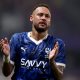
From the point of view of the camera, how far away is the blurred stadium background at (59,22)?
7.90 meters

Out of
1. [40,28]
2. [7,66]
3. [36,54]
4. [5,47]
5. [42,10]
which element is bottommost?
[7,66]

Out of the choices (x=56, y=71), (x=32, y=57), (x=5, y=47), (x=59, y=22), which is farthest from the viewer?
(x=59, y=22)

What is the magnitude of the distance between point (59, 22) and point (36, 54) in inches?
156

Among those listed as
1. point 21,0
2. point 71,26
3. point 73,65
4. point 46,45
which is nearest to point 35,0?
point 21,0

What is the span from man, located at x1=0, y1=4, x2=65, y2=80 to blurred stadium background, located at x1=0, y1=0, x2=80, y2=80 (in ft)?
11.0

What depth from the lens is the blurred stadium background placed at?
7898mm

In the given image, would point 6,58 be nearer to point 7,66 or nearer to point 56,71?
point 7,66

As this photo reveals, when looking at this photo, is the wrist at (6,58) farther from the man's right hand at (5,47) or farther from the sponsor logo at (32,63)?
the sponsor logo at (32,63)

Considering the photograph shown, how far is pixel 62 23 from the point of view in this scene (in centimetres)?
834

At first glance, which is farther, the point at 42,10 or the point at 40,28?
the point at 42,10

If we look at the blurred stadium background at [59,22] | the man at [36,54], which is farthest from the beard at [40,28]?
the blurred stadium background at [59,22]

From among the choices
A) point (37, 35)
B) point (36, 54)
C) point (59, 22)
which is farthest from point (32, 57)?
point (59, 22)

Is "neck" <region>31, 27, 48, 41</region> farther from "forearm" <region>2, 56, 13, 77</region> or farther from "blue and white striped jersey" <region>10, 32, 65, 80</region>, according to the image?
"forearm" <region>2, 56, 13, 77</region>

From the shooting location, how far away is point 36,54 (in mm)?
4355
